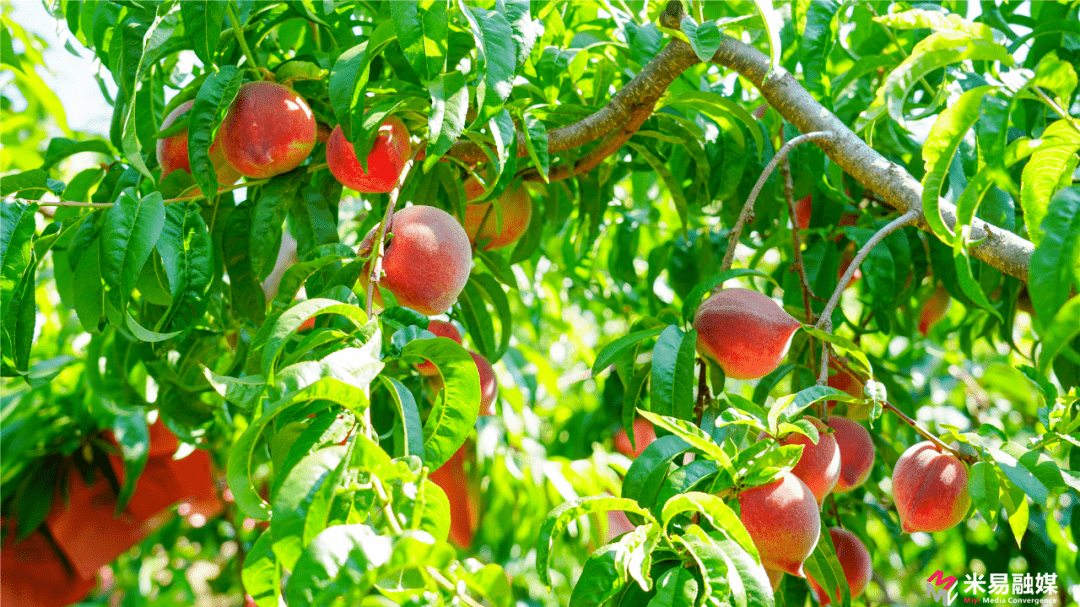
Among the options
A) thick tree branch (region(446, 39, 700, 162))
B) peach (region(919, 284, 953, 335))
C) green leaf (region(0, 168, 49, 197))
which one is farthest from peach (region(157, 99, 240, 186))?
peach (region(919, 284, 953, 335))

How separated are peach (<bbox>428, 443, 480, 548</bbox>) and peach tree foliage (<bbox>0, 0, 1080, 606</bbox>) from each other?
1.7 inches

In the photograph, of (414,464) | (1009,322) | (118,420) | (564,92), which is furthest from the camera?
(118,420)

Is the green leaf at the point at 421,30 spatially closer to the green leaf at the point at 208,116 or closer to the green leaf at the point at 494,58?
the green leaf at the point at 494,58

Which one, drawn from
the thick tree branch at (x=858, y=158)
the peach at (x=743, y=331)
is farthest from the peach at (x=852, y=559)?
the thick tree branch at (x=858, y=158)

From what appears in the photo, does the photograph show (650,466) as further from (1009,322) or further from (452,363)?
(1009,322)

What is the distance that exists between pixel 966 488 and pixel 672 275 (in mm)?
626

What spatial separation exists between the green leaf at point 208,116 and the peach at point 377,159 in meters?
0.10

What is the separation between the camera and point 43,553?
135 cm

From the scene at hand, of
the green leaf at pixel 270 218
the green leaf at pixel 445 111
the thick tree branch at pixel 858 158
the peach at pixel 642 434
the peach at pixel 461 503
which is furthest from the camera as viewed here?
the peach at pixel 461 503

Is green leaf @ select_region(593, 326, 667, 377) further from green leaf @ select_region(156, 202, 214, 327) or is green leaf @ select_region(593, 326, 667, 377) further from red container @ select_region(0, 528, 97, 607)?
red container @ select_region(0, 528, 97, 607)

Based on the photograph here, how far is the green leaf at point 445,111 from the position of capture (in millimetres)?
604

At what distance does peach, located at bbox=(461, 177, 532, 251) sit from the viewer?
1035mm

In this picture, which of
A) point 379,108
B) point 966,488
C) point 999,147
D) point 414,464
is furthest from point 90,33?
point 966,488

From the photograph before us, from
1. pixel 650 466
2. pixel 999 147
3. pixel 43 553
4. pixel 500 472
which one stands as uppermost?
pixel 999 147
